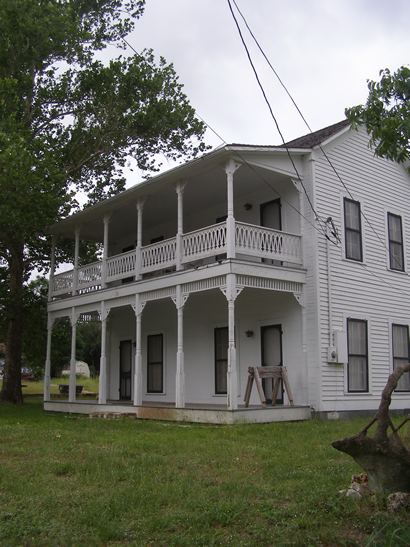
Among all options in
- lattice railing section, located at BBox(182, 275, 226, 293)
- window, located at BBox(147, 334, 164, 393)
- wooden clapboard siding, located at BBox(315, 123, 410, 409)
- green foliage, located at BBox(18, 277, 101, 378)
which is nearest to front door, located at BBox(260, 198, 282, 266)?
wooden clapboard siding, located at BBox(315, 123, 410, 409)

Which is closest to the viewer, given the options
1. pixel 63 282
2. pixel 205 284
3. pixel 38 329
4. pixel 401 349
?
pixel 205 284

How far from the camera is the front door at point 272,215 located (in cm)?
1683

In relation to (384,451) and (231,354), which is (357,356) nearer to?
(231,354)

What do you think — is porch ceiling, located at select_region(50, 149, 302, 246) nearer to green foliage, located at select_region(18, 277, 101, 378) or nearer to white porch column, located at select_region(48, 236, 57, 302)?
white porch column, located at select_region(48, 236, 57, 302)

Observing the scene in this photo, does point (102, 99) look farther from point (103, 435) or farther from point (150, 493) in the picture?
point (150, 493)

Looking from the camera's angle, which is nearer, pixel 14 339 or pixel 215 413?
pixel 215 413

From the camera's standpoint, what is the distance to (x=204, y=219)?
63.5ft

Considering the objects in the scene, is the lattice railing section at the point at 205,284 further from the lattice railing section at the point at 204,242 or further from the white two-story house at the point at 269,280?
the lattice railing section at the point at 204,242

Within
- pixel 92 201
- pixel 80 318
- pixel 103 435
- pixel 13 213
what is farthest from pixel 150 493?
pixel 92 201

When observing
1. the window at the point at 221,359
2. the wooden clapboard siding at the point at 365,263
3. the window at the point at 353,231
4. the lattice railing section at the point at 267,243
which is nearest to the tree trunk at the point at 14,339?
the window at the point at 221,359

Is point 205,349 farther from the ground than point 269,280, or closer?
closer

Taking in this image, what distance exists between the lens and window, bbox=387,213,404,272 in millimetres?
18391

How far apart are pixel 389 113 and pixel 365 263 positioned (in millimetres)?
11331

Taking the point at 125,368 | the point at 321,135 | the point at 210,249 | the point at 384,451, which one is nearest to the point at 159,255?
the point at 210,249
